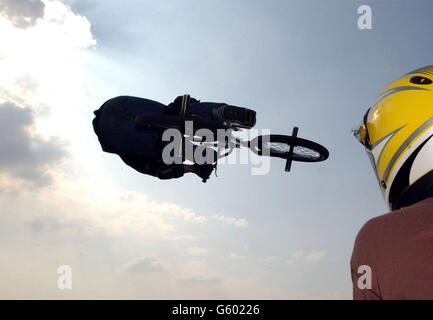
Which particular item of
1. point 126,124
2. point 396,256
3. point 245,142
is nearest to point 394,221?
point 396,256

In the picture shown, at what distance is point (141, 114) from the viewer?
4859mm

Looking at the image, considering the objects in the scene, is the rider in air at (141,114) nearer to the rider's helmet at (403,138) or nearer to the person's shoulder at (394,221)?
the rider's helmet at (403,138)

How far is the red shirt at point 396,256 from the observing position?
2.44 metres

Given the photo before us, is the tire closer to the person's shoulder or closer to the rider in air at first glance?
the rider in air

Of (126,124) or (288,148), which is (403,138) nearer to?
(288,148)

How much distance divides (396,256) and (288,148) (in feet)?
10.8

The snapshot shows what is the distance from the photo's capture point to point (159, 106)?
5.04 m

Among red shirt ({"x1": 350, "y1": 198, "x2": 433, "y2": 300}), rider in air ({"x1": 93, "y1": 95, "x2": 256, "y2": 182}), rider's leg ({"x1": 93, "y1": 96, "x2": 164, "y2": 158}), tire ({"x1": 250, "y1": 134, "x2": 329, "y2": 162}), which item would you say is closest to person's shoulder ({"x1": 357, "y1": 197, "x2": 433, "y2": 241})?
red shirt ({"x1": 350, "y1": 198, "x2": 433, "y2": 300})

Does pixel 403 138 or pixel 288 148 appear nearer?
pixel 403 138

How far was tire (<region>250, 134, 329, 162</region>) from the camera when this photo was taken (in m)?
5.39

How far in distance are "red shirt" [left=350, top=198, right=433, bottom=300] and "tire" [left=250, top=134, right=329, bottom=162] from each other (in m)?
2.56

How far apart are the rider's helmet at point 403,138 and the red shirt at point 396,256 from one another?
0.79 metres
